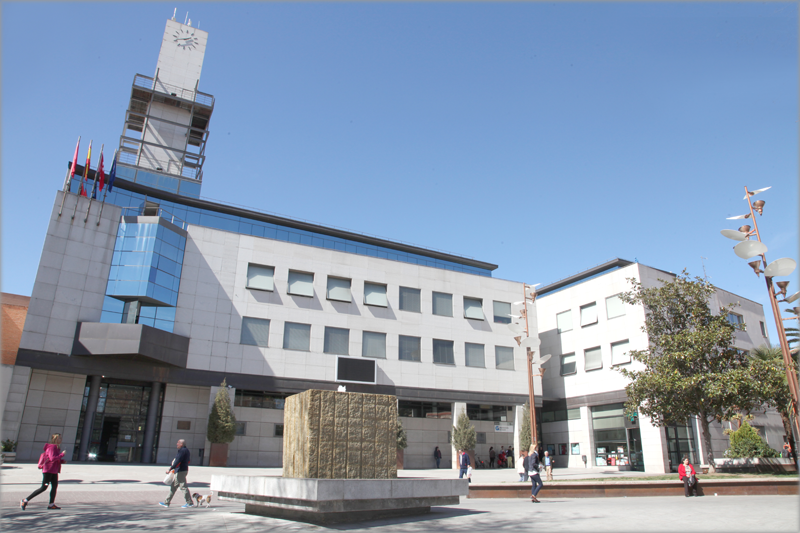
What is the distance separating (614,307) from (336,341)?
20633 millimetres

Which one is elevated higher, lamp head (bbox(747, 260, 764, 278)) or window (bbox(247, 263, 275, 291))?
window (bbox(247, 263, 275, 291))

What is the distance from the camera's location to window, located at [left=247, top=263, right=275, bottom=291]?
35.2 m

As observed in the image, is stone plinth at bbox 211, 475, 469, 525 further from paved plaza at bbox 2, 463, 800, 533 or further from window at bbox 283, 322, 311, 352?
window at bbox 283, 322, 311, 352

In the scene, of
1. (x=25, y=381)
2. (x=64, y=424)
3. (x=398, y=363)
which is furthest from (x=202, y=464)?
(x=398, y=363)

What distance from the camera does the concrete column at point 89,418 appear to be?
29.4 m

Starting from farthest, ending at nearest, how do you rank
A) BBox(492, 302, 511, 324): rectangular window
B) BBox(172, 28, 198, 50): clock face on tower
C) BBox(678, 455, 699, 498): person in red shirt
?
BBox(172, 28, 198, 50): clock face on tower, BBox(492, 302, 511, 324): rectangular window, BBox(678, 455, 699, 498): person in red shirt

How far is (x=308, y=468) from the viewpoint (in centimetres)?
1112

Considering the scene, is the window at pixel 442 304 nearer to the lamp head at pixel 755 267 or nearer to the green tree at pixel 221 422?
the green tree at pixel 221 422

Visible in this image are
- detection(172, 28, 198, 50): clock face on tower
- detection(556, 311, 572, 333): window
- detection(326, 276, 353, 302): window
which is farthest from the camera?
detection(172, 28, 198, 50): clock face on tower

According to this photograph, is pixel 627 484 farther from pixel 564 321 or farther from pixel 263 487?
pixel 564 321

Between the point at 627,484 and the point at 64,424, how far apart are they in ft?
92.9

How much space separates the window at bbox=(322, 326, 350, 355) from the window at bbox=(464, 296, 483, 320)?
32.5 feet

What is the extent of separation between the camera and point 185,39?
66.6m

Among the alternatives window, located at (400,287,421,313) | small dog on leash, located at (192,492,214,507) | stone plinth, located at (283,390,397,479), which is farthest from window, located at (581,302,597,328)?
small dog on leash, located at (192,492,214,507)
